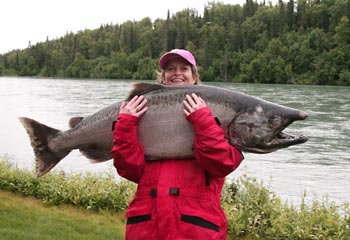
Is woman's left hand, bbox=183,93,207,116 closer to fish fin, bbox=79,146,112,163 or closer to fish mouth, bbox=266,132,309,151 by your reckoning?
fish mouth, bbox=266,132,309,151

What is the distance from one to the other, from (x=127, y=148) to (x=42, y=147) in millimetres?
855

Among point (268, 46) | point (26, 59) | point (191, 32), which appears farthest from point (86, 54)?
point (268, 46)

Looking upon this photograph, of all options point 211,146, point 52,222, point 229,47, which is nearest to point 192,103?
point 211,146

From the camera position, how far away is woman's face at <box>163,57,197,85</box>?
324cm

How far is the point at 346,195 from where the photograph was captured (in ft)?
38.3

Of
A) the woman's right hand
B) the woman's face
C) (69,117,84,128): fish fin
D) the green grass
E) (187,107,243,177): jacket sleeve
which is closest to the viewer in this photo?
(187,107,243,177): jacket sleeve

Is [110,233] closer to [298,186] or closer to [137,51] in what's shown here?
[298,186]

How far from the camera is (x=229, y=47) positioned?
118 m

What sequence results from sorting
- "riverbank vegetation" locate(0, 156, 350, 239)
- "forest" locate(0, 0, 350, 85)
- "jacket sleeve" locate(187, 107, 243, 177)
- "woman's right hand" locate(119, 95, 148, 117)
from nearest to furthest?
1. "jacket sleeve" locate(187, 107, 243, 177)
2. "woman's right hand" locate(119, 95, 148, 117)
3. "riverbank vegetation" locate(0, 156, 350, 239)
4. "forest" locate(0, 0, 350, 85)

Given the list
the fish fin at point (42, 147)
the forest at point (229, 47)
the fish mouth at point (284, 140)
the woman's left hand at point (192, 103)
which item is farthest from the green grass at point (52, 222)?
the forest at point (229, 47)

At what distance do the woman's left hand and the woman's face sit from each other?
1.03ft

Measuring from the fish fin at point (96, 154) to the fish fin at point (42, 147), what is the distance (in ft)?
0.60

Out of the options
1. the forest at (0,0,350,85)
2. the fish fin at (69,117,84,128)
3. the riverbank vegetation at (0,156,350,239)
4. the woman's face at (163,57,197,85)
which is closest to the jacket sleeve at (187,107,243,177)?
the woman's face at (163,57,197,85)

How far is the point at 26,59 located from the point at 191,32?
2553 inches
